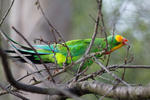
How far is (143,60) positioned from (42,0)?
3.61m

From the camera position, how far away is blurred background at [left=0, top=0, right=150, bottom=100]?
173 inches

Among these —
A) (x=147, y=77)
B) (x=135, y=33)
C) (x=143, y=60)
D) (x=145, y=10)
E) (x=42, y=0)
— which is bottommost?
(x=147, y=77)

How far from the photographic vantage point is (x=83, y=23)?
8992mm

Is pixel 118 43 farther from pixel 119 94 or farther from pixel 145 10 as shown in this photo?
pixel 145 10

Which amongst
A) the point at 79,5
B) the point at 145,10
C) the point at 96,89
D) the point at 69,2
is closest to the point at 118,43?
the point at 96,89

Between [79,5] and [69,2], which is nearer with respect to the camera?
[69,2]

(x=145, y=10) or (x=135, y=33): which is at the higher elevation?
(x=145, y=10)

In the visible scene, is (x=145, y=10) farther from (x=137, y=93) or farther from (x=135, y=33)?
(x=137, y=93)

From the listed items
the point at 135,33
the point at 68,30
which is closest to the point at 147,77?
the point at 135,33

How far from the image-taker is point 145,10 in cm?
615

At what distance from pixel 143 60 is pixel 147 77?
494 millimetres

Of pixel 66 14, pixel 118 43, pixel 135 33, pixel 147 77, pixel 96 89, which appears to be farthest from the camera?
pixel 135 33

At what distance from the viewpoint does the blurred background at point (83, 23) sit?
4387mm

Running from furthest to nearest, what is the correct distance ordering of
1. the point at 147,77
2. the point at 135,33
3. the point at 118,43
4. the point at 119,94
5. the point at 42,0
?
the point at 135,33 < the point at 147,77 < the point at 42,0 < the point at 118,43 < the point at 119,94
